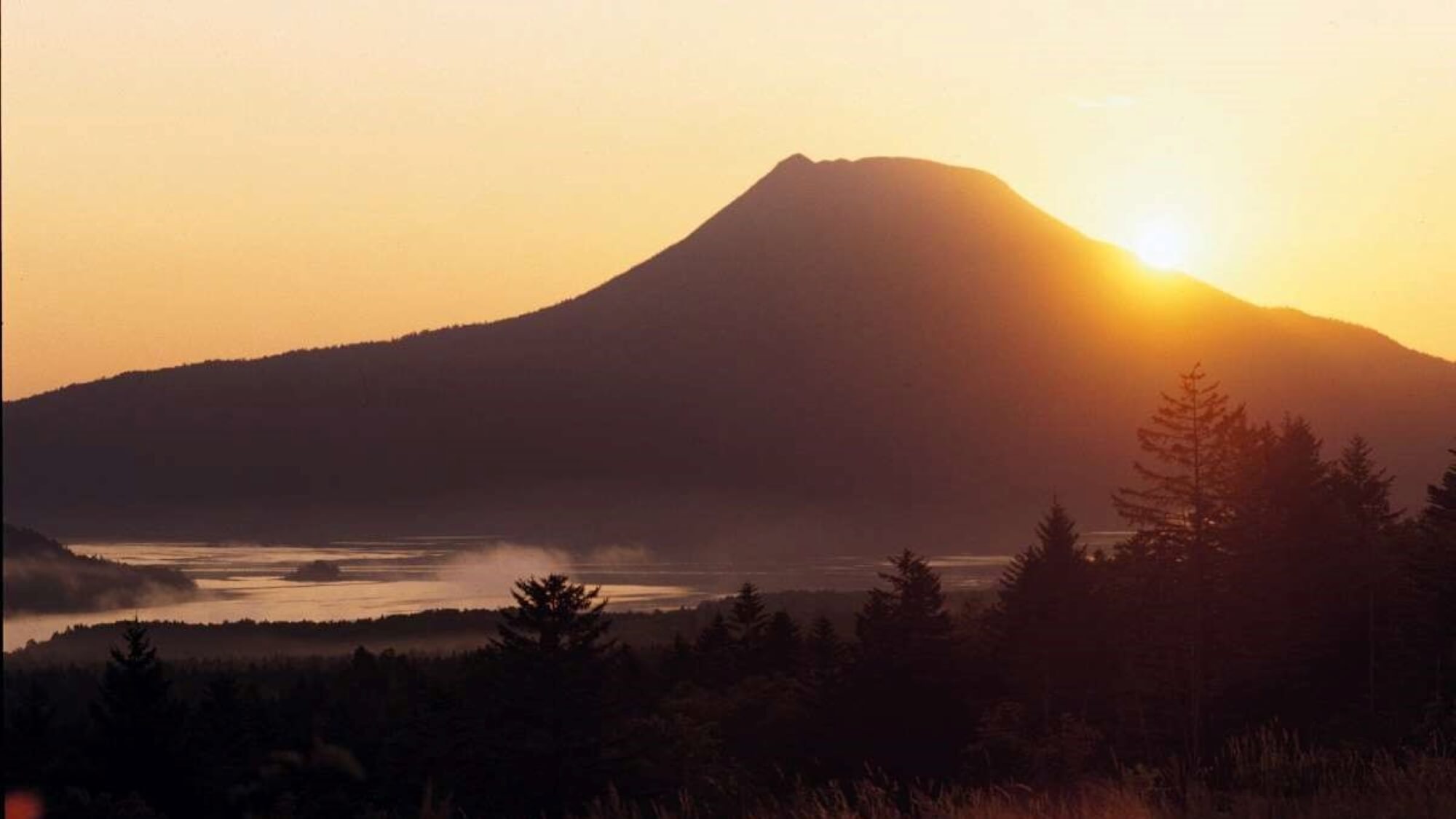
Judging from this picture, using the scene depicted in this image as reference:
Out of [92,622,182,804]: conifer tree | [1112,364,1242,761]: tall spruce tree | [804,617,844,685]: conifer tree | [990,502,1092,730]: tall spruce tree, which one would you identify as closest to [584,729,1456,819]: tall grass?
[1112,364,1242,761]: tall spruce tree

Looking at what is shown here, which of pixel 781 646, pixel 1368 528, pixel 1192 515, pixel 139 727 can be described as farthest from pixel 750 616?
pixel 1368 528

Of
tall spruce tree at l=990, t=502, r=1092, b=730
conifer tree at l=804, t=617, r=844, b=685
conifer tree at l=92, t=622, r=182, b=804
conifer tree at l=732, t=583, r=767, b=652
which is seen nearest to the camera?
conifer tree at l=804, t=617, r=844, b=685

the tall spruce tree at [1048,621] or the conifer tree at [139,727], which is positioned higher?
the tall spruce tree at [1048,621]

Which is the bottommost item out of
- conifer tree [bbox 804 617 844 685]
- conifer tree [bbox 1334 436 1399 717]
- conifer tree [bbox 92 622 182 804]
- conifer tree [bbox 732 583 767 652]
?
conifer tree [bbox 92 622 182 804]

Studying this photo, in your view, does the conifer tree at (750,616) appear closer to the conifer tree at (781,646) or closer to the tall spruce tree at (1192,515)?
the conifer tree at (781,646)

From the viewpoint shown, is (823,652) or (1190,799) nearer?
(1190,799)

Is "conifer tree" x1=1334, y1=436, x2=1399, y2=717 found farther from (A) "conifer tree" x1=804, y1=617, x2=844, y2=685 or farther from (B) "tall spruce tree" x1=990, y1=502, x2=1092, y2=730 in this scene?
(A) "conifer tree" x1=804, y1=617, x2=844, y2=685

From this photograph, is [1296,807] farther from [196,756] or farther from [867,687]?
[196,756]

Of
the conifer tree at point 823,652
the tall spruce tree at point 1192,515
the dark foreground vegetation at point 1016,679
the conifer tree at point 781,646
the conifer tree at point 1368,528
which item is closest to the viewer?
the dark foreground vegetation at point 1016,679

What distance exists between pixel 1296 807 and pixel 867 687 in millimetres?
67072

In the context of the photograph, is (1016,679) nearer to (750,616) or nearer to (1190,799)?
(750,616)

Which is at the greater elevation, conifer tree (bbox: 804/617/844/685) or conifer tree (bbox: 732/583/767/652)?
conifer tree (bbox: 732/583/767/652)

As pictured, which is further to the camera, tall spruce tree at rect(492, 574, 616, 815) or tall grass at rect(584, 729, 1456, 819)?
tall spruce tree at rect(492, 574, 616, 815)

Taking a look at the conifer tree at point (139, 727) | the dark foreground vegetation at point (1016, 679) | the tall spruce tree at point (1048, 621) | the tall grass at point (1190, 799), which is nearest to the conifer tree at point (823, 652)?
the dark foreground vegetation at point (1016, 679)
